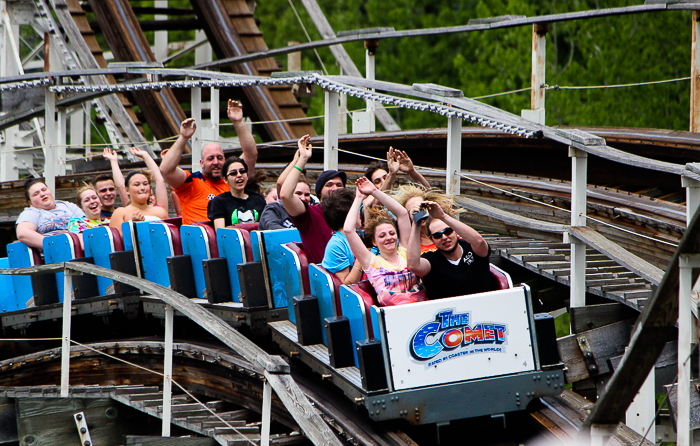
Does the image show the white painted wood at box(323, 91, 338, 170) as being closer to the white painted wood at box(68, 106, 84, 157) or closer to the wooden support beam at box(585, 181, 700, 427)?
the wooden support beam at box(585, 181, 700, 427)

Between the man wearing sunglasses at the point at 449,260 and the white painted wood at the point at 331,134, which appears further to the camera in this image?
the white painted wood at the point at 331,134

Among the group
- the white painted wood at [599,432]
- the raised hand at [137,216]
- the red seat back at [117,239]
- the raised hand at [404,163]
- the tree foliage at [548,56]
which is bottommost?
the white painted wood at [599,432]

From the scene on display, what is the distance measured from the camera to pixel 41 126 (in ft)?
34.6

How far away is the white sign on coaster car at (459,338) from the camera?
3.81m

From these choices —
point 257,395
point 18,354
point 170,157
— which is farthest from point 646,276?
point 18,354

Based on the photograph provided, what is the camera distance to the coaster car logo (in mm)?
3834

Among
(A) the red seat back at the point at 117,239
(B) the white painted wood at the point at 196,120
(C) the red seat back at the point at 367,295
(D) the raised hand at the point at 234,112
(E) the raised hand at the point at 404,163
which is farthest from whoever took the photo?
(B) the white painted wood at the point at 196,120

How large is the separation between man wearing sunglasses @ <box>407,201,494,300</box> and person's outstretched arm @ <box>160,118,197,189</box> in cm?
229

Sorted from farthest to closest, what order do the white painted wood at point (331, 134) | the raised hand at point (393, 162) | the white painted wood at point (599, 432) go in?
the white painted wood at point (331, 134), the raised hand at point (393, 162), the white painted wood at point (599, 432)

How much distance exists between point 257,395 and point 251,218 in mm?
1426

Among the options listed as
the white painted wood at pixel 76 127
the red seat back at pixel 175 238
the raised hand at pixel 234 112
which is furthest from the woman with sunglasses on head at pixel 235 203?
the white painted wood at pixel 76 127

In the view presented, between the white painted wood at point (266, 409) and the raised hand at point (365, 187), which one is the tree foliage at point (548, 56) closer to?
the raised hand at point (365, 187)

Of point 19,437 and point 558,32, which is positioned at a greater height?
point 558,32

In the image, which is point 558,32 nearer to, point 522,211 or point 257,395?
point 522,211
